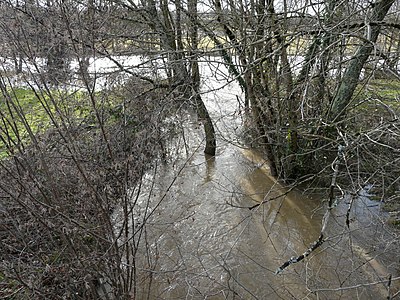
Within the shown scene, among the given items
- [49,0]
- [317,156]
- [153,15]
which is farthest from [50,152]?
[317,156]

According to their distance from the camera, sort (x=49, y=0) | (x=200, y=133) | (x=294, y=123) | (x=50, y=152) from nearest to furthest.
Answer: (x=49, y=0) → (x=50, y=152) → (x=294, y=123) → (x=200, y=133)

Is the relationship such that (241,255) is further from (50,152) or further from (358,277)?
(50,152)

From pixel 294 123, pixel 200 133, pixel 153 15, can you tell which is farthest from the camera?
pixel 200 133

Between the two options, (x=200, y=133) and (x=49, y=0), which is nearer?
(x=49, y=0)

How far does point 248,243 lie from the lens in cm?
557

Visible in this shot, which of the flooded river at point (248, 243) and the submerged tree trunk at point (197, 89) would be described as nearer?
the flooded river at point (248, 243)

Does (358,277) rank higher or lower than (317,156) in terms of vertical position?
lower

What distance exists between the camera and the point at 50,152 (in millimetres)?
4676

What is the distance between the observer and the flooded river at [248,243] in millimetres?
4582

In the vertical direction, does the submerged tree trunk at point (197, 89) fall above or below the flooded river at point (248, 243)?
above

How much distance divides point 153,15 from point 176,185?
3.42m

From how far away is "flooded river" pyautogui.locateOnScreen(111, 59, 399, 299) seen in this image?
458 cm

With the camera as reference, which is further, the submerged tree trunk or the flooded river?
the submerged tree trunk

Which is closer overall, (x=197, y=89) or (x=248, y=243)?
(x=248, y=243)
